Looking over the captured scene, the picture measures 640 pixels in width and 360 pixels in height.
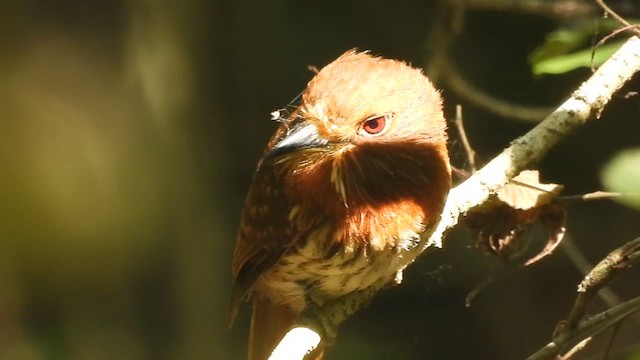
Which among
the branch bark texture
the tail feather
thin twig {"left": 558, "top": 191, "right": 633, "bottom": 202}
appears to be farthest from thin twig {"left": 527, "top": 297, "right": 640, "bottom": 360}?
the tail feather

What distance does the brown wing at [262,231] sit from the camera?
2.41 m

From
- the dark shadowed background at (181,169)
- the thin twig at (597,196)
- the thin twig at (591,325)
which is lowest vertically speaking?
the thin twig at (591,325)

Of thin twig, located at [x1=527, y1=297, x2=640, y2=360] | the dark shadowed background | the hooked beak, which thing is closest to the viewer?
thin twig, located at [x1=527, y1=297, x2=640, y2=360]

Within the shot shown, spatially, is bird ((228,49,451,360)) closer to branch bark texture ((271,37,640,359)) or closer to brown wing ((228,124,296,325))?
brown wing ((228,124,296,325))

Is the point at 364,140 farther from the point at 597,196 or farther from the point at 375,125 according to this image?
the point at 597,196

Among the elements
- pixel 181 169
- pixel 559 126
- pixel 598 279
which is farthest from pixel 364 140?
pixel 181 169

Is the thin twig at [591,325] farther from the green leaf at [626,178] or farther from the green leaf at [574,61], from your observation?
the green leaf at [574,61]

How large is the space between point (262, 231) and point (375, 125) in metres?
0.50

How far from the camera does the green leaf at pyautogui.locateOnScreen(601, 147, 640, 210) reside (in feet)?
5.44

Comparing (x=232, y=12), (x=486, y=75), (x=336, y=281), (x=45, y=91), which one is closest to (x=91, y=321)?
(x=45, y=91)

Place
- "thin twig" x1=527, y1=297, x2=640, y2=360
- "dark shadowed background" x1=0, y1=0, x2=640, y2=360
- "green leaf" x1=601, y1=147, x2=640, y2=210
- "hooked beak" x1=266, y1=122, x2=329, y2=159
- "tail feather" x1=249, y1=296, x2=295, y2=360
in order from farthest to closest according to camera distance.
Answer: "dark shadowed background" x1=0, y1=0, x2=640, y2=360
"tail feather" x1=249, y1=296, x2=295, y2=360
"hooked beak" x1=266, y1=122, x2=329, y2=159
"thin twig" x1=527, y1=297, x2=640, y2=360
"green leaf" x1=601, y1=147, x2=640, y2=210

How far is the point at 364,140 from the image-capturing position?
2.15 m

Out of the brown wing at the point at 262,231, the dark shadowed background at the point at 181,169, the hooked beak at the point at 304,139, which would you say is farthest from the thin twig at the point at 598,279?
the dark shadowed background at the point at 181,169

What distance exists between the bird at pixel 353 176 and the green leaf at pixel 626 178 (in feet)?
1.79
